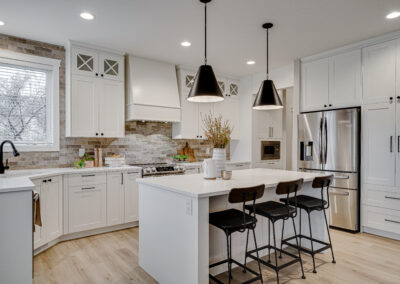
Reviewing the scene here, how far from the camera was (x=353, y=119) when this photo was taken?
150 inches

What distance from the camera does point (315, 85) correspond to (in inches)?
174

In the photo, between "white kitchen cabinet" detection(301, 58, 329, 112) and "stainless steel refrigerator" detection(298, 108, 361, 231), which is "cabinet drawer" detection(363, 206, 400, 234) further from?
"white kitchen cabinet" detection(301, 58, 329, 112)

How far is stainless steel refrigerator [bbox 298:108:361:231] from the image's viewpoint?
3.83 m

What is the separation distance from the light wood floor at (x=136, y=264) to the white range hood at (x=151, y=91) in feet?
6.63

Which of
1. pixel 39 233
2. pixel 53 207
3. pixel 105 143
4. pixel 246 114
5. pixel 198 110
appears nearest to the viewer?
pixel 39 233

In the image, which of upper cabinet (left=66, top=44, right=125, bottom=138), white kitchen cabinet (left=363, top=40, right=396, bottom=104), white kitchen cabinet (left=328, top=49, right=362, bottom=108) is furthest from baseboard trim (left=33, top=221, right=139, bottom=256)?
white kitchen cabinet (left=363, top=40, right=396, bottom=104)

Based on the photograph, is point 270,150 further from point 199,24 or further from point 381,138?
point 199,24

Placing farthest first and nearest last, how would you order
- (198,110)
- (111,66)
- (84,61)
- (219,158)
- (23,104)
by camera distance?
(198,110) < (111,66) < (84,61) < (23,104) < (219,158)

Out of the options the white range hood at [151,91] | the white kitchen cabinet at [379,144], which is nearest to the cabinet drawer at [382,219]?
the white kitchen cabinet at [379,144]

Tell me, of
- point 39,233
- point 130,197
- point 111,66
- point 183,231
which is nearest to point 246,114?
point 111,66

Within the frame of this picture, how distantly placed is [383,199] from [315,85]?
200 centimetres

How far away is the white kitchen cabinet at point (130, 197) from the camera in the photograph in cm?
400

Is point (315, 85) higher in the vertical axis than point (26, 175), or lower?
higher

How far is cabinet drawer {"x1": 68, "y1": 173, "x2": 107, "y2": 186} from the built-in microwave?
3444 mm
